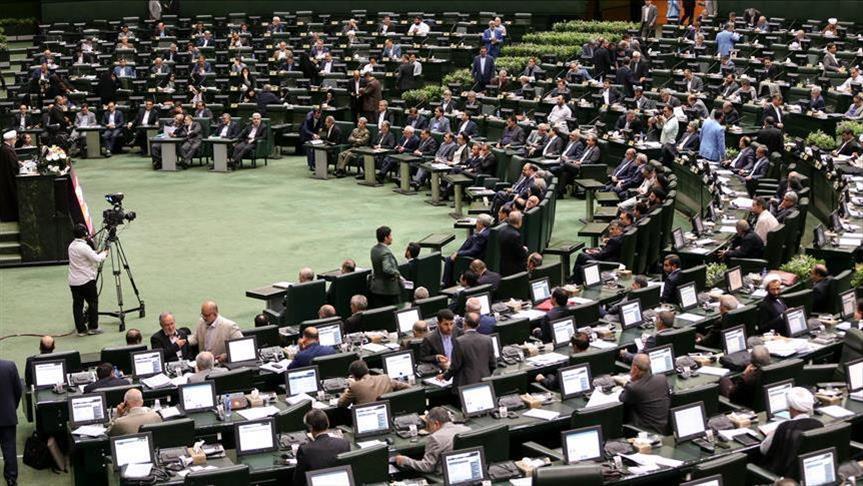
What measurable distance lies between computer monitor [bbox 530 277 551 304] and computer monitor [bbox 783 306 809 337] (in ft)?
11.0

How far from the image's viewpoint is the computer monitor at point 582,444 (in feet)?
39.8

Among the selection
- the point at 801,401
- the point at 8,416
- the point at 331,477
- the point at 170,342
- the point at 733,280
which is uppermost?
the point at 801,401

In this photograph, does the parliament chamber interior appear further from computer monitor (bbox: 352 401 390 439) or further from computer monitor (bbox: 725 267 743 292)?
computer monitor (bbox: 725 267 743 292)

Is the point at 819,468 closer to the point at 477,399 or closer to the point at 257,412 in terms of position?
the point at 477,399

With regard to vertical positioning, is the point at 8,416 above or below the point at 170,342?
below

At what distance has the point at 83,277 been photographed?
19.0 meters

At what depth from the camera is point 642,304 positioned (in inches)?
674

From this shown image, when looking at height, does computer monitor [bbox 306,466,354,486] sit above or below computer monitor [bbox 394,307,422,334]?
above

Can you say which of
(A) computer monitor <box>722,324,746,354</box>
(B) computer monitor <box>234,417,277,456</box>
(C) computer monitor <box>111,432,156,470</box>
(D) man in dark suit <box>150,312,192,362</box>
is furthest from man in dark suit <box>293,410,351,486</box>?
(A) computer monitor <box>722,324,746,354</box>

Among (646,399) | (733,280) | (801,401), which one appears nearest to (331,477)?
(646,399)

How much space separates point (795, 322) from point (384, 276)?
5789 mm

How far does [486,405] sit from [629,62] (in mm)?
22572

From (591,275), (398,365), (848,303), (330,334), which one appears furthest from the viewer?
(591,275)

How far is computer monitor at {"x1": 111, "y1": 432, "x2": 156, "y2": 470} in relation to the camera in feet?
40.0
